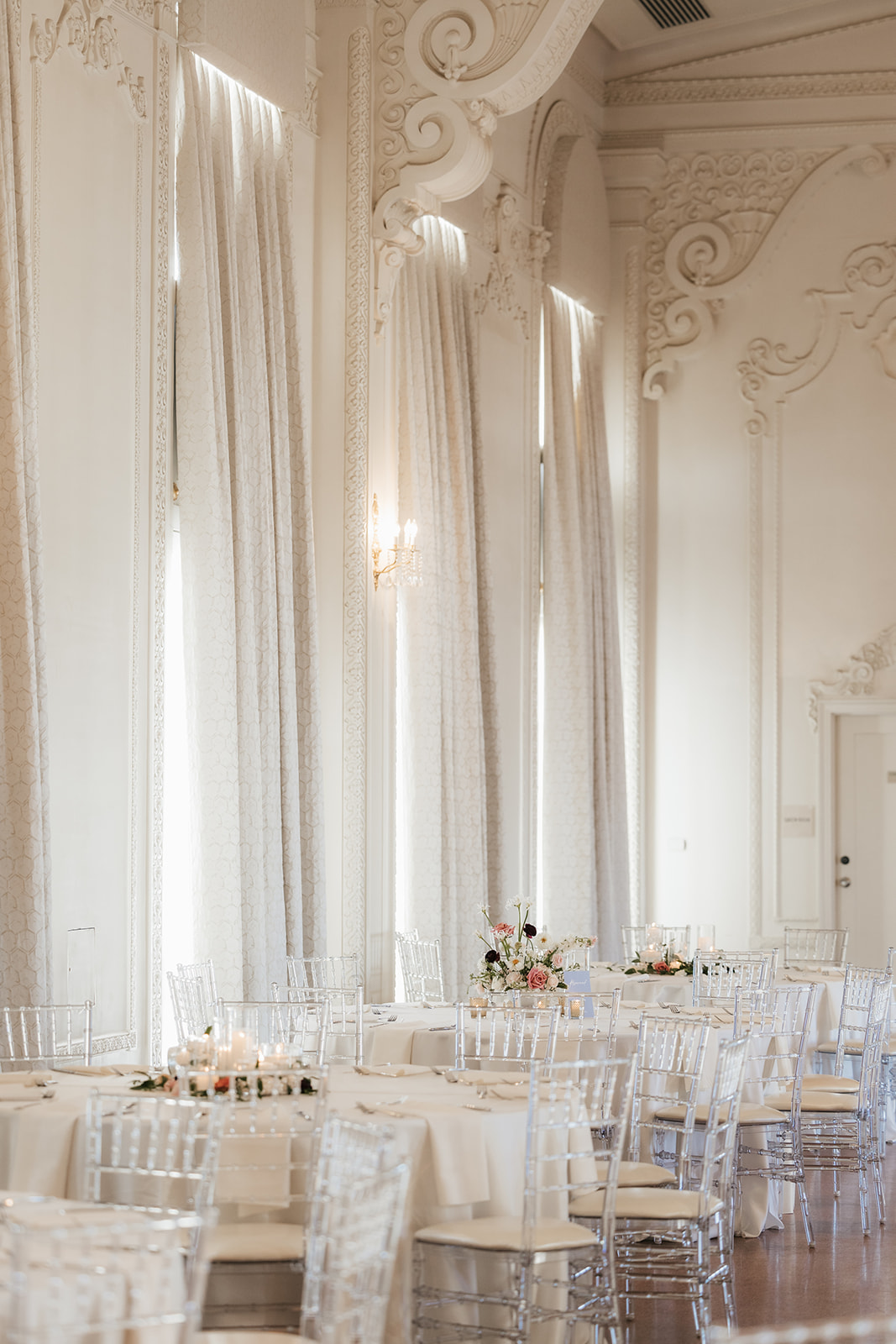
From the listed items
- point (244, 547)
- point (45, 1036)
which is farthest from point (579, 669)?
point (45, 1036)

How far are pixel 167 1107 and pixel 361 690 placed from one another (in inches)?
180

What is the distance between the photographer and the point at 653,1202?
5.00 meters

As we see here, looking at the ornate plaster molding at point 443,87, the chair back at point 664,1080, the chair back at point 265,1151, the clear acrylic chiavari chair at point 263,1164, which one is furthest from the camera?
the ornate plaster molding at point 443,87

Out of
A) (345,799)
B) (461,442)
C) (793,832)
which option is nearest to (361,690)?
(345,799)

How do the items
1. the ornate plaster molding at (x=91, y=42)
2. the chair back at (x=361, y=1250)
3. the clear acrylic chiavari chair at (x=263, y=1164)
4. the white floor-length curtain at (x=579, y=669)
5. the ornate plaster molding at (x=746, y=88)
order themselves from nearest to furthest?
1. the chair back at (x=361, y=1250)
2. the clear acrylic chiavari chair at (x=263, y=1164)
3. the ornate plaster molding at (x=91, y=42)
4. the white floor-length curtain at (x=579, y=669)
5. the ornate plaster molding at (x=746, y=88)

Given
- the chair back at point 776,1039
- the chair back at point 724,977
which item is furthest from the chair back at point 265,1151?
the chair back at point 724,977

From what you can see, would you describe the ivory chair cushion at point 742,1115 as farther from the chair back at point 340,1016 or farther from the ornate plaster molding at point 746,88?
the ornate plaster molding at point 746,88

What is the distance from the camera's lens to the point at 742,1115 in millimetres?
6480

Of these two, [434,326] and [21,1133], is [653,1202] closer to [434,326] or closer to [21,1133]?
[21,1133]

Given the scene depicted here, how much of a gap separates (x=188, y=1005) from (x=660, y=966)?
3.12 meters

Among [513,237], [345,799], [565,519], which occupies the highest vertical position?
[513,237]

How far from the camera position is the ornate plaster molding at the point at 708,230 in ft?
42.7

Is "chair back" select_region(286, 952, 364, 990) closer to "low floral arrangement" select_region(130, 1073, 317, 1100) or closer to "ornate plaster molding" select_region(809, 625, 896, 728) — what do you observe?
"low floral arrangement" select_region(130, 1073, 317, 1100)

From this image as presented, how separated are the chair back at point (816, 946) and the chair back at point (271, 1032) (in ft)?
15.6
